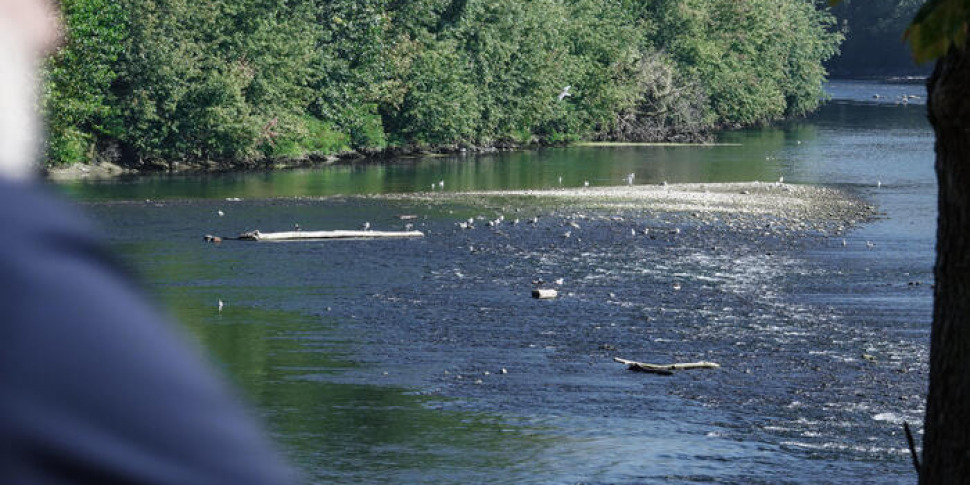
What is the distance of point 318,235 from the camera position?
26250 mm

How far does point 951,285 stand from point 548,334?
1243cm

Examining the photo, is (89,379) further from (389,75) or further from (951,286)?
(389,75)

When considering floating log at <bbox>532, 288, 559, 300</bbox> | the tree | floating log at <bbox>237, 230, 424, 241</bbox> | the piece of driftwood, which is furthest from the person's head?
floating log at <bbox>237, 230, 424, 241</bbox>

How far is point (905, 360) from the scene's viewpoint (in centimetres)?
1577

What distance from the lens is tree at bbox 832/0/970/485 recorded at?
189 inches

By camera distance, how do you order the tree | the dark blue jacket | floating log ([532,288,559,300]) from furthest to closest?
floating log ([532,288,559,300])
the tree
the dark blue jacket

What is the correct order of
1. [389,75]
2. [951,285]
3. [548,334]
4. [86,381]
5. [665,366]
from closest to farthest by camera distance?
[86,381] → [951,285] → [665,366] → [548,334] → [389,75]

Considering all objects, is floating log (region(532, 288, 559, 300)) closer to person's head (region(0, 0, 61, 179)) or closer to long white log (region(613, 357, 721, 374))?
long white log (region(613, 357, 721, 374))

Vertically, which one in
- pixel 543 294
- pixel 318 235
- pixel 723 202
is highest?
pixel 723 202

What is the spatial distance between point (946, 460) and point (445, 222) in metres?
24.8

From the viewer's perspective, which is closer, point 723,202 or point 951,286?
point 951,286

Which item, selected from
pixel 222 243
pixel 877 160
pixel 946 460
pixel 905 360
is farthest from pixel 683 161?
pixel 946 460

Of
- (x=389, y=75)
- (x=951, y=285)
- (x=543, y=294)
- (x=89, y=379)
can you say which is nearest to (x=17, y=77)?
(x=89, y=379)

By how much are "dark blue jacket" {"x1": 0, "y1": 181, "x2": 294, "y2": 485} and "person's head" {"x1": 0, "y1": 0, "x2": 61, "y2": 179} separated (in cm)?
2
